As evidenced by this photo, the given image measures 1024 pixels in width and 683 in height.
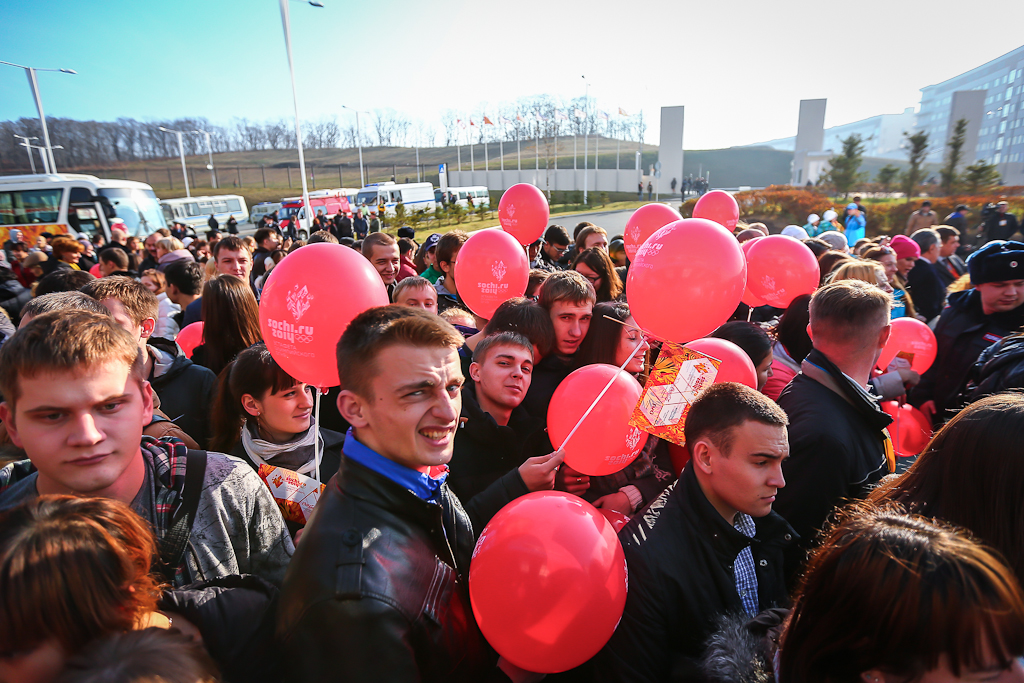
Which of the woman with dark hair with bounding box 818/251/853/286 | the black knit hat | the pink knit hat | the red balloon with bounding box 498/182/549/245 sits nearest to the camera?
the black knit hat

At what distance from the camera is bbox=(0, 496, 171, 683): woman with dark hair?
1032 mm

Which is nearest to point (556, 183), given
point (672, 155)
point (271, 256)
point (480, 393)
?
point (672, 155)

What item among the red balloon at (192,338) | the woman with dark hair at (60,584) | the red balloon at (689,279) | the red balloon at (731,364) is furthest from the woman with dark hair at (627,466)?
the red balloon at (192,338)

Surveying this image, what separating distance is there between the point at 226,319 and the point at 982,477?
13.4ft

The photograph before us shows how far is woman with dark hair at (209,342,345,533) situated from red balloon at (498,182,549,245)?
13.9 ft

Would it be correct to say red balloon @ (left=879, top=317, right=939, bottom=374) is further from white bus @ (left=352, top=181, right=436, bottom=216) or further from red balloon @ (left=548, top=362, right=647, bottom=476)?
white bus @ (left=352, top=181, right=436, bottom=216)

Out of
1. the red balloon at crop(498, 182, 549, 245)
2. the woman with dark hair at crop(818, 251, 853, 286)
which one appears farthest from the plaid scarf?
the woman with dark hair at crop(818, 251, 853, 286)

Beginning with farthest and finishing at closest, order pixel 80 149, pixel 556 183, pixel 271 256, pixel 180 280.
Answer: pixel 80 149
pixel 556 183
pixel 271 256
pixel 180 280

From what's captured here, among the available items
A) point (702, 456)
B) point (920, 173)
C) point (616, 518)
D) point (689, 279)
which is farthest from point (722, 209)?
point (920, 173)

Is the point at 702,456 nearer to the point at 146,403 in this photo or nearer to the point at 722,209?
the point at 146,403

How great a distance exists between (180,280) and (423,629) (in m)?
5.35

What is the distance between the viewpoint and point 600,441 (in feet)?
8.57

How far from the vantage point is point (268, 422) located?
2715mm

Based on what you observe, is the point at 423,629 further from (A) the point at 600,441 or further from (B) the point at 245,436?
(B) the point at 245,436
